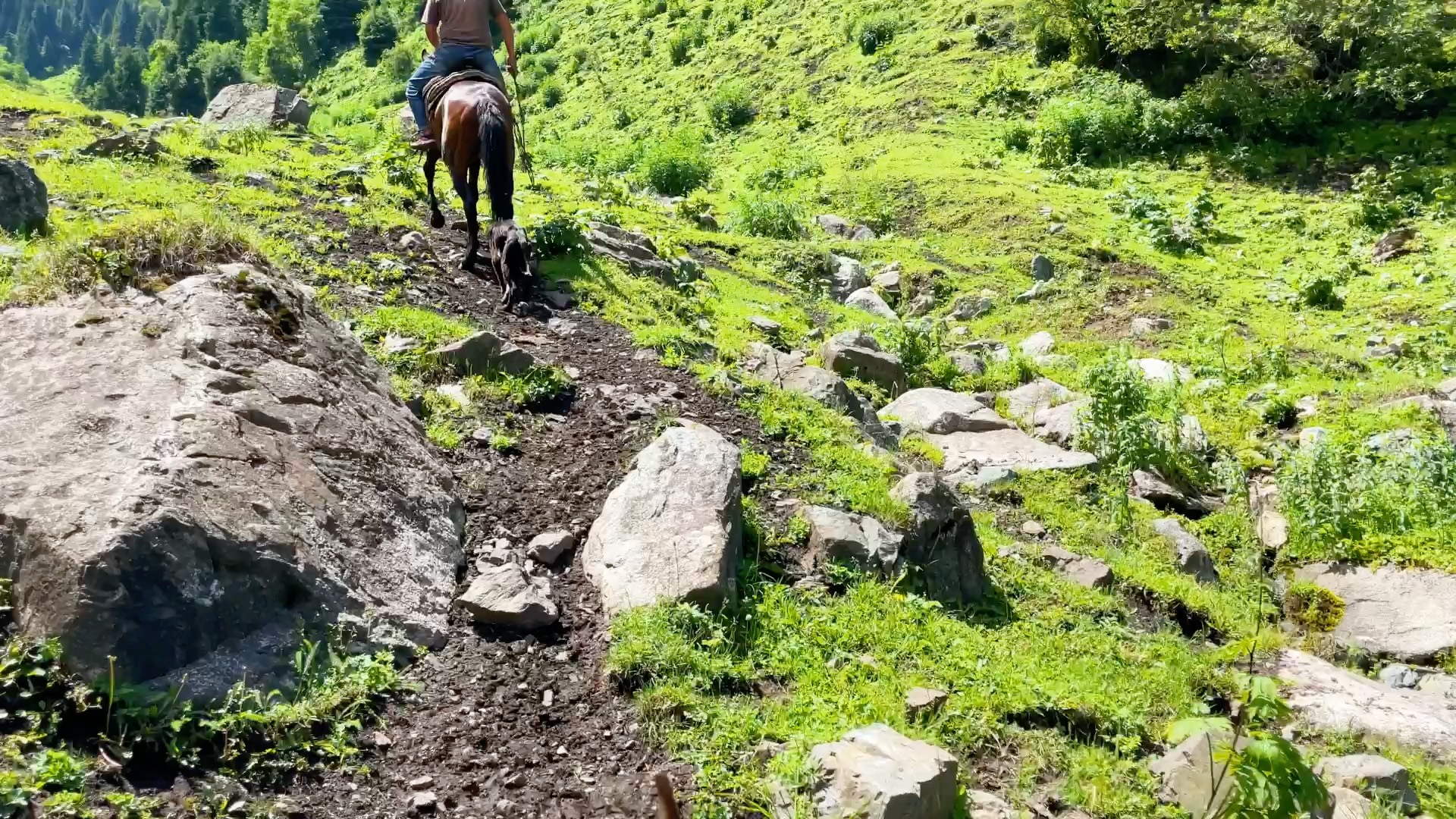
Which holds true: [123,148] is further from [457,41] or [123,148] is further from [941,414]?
[941,414]

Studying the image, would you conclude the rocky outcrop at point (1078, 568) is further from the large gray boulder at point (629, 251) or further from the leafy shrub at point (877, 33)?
the leafy shrub at point (877, 33)

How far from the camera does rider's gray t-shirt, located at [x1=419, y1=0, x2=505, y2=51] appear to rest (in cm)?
962

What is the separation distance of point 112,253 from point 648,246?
6.91 metres

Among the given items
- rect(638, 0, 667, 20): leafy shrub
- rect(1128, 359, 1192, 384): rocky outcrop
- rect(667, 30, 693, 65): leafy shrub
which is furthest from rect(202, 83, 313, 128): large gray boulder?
rect(1128, 359, 1192, 384): rocky outcrop

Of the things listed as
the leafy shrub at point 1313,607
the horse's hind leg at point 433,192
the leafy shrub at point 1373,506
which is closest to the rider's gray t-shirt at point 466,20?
the horse's hind leg at point 433,192

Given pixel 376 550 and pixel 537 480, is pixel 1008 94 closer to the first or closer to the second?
pixel 537 480

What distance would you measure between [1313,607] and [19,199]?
9864 millimetres

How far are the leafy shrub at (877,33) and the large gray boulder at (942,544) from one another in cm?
2083

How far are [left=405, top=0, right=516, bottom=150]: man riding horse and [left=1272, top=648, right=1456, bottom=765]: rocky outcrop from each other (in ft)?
26.6

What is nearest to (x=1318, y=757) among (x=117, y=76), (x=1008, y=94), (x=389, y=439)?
(x=389, y=439)

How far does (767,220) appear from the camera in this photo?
15.0 meters

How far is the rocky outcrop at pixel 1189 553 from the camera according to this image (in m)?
6.98

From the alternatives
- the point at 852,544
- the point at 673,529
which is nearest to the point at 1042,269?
the point at 852,544

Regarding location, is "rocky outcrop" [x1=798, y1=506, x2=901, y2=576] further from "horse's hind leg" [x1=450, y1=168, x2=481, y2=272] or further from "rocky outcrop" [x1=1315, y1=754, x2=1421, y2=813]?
"horse's hind leg" [x1=450, y1=168, x2=481, y2=272]
